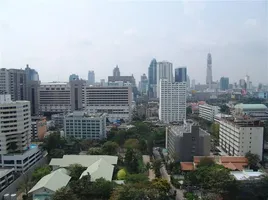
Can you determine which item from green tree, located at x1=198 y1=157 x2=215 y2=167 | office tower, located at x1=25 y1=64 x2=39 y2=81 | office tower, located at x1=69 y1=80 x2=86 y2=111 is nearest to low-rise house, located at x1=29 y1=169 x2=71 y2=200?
green tree, located at x1=198 y1=157 x2=215 y2=167

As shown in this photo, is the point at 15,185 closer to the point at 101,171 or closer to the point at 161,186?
the point at 101,171

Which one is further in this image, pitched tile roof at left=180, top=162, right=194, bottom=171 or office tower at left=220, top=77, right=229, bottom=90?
office tower at left=220, top=77, right=229, bottom=90

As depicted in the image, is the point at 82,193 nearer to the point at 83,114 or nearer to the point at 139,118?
the point at 83,114

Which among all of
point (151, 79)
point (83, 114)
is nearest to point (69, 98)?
point (83, 114)

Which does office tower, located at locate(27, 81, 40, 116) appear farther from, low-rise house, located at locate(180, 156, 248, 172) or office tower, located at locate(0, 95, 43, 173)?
low-rise house, located at locate(180, 156, 248, 172)

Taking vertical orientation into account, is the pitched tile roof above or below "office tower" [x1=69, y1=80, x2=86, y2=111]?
below

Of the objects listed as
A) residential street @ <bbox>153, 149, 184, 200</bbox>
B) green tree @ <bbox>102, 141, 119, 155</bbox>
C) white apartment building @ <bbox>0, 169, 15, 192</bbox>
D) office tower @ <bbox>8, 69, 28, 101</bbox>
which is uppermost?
office tower @ <bbox>8, 69, 28, 101</bbox>

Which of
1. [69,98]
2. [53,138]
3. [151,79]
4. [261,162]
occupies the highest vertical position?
[151,79]
